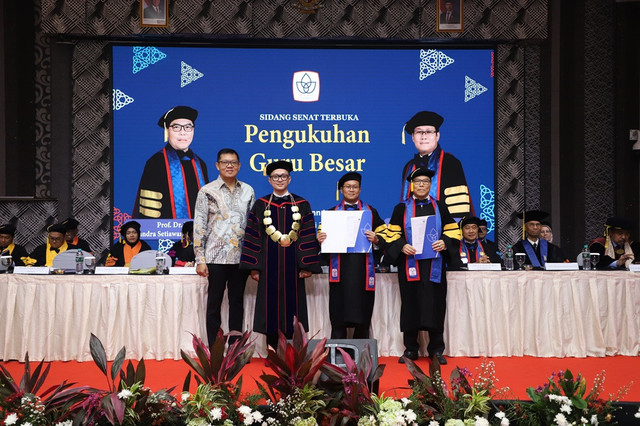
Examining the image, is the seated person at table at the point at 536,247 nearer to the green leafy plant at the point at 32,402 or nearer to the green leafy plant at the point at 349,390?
the green leafy plant at the point at 349,390

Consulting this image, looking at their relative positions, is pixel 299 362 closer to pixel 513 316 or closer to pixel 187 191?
pixel 513 316

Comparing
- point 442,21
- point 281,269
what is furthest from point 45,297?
point 442,21

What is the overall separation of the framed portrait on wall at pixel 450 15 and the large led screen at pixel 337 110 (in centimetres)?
29

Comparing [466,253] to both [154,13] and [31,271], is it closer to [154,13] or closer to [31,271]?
[31,271]

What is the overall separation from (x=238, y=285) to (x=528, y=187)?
477 cm

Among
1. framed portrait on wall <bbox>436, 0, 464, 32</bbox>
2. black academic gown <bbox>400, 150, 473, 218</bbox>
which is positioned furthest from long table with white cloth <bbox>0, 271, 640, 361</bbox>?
framed portrait on wall <bbox>436, 0, 464, 32</bbox>

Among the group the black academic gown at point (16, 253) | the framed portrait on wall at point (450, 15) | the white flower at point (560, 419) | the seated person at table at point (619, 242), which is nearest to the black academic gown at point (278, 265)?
the white flower at point (560, 419)

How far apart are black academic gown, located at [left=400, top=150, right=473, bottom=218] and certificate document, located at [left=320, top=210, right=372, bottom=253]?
10.2 ft

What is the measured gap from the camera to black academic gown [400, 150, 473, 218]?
820 cm

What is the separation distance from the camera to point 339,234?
518 centimetres

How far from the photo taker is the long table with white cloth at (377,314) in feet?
17.1

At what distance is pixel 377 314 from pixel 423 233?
2.60 ft

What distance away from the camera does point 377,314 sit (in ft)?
17.7

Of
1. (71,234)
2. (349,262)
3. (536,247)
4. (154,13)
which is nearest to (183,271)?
(349,262)
